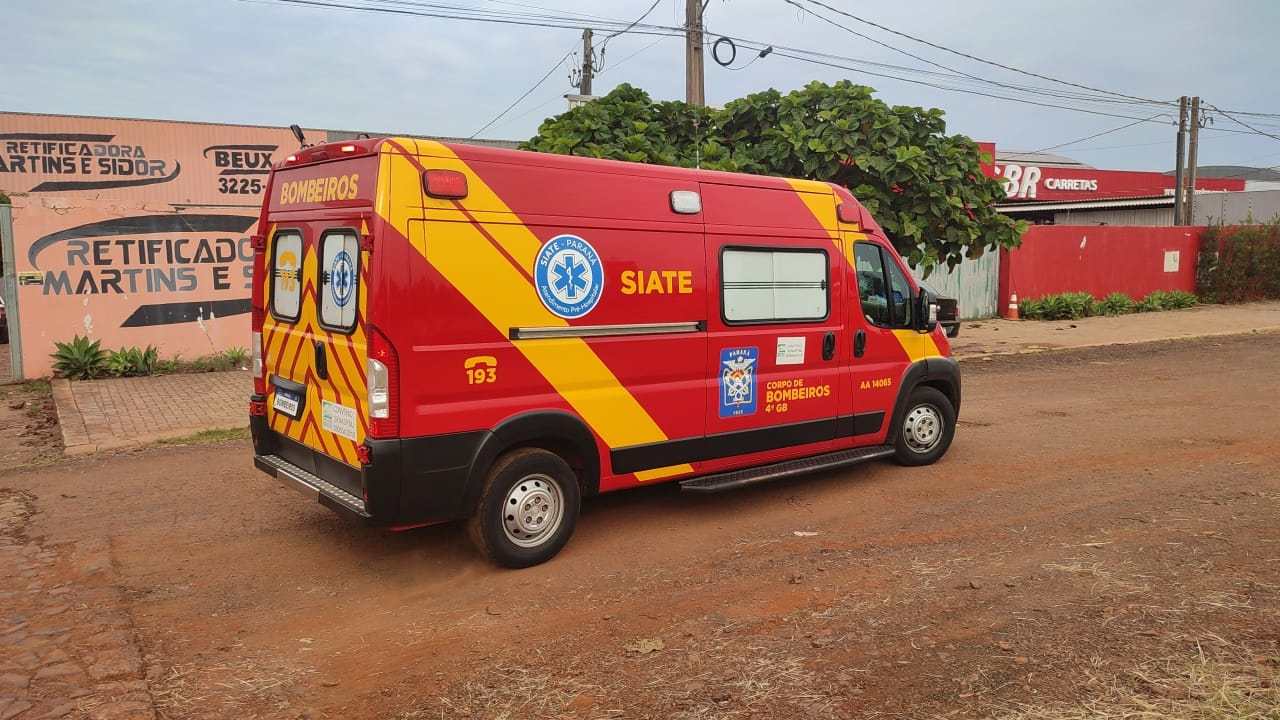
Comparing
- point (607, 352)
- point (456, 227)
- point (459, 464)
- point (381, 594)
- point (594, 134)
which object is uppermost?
point (594, 134)

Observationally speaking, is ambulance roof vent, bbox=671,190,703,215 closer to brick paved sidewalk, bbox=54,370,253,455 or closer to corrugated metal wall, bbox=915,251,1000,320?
brick paved sidewalk, bbox=54,370,253,455

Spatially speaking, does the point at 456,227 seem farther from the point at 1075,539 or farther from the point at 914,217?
the point at 914,217

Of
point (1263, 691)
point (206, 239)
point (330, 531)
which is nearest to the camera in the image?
point (1263, 691)

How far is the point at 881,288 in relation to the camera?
6.95 metres

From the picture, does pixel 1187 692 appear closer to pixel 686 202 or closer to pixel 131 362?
pixel 686 202

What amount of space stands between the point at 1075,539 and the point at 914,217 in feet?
25.5

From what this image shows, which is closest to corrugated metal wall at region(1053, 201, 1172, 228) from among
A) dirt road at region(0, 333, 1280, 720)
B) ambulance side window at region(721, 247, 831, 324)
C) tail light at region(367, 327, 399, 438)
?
dirt road at region(0, 333, 1280, 720)

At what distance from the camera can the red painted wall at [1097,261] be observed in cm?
2055

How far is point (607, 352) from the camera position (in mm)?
5355

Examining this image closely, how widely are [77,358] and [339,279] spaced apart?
921cm

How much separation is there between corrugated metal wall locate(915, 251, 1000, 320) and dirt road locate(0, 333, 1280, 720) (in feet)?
40.5

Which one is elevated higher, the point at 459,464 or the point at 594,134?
the point at 594,134

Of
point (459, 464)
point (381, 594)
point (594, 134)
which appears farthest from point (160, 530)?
point (594, 134)

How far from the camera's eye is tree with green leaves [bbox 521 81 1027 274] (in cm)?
1209
